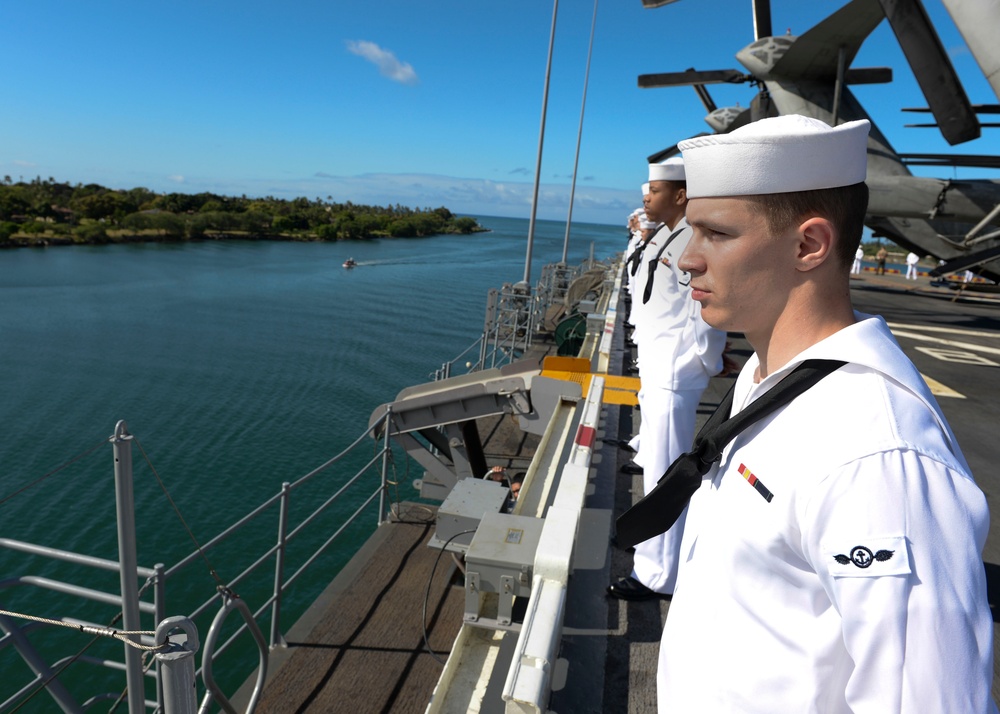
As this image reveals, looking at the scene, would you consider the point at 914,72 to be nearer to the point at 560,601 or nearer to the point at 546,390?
the point at 546,390

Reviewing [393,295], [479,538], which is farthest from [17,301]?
[479,538]

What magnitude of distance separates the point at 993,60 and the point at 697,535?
10844 mm

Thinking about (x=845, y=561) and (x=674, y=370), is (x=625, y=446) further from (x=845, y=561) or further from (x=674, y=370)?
(x=845, y=561)

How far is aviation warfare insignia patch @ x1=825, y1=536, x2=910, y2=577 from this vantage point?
80 cm

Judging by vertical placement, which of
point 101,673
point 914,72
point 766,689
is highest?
point 914,72

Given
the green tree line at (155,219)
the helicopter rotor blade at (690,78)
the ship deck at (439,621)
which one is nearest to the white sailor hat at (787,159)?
the ship deck at (439,621)

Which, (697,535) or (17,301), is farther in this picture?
(17,301)

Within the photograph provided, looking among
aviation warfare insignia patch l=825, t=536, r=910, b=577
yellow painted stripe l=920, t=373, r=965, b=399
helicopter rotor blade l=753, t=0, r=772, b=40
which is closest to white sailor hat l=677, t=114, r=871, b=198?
Answer: aviation warfare insignia patch l=825, t=536, r=910, b=577

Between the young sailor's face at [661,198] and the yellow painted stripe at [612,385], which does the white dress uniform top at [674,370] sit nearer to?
the young sailor's face at [661,198]

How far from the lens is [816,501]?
2.97 feet

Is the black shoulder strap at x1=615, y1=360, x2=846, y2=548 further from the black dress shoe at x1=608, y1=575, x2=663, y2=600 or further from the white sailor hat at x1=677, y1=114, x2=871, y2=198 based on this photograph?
the black dress shoe at x1=608, y1=575, x2=663, y2=600

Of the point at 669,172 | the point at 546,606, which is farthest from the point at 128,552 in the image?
the point at 669,172

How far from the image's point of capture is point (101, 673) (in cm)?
820

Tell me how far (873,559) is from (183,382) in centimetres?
2312
